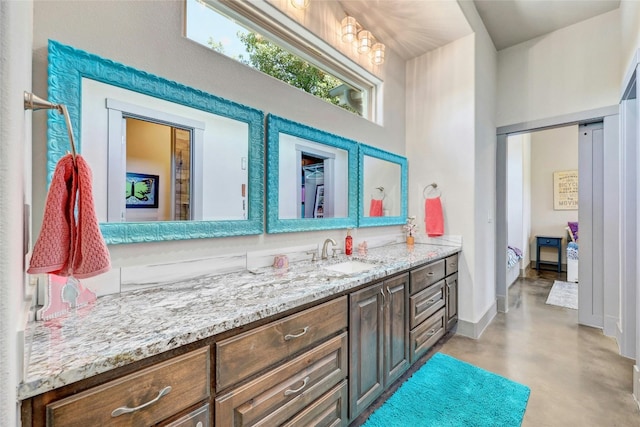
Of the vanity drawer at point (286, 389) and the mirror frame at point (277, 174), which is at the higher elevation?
the mirror frame at point (277, 174)

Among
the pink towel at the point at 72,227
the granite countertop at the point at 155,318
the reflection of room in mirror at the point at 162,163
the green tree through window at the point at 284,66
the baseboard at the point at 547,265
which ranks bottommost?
the baseboard at the point at 547,265

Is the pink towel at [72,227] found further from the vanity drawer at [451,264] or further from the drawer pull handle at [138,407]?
the vanity drawer at [451,264]

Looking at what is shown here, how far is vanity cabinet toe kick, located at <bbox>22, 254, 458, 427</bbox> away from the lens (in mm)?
712

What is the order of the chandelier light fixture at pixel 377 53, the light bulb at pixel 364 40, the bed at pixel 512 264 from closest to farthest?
the light bulb at pixel 364 40, the chandelier light fixture at pixel 377 53, the bed at pixel 512 264

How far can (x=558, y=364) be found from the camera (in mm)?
2201

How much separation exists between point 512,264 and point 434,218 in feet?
6.93

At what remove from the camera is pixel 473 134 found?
2.66 meters

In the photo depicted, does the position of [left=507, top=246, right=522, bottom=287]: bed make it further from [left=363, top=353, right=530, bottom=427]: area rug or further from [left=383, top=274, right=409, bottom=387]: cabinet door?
[left=383, top=274, right=409, bottom=387]: cabinet door

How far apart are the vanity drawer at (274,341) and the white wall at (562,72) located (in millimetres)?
3314

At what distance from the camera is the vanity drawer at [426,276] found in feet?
6.63

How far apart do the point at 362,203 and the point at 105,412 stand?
7.03 ft

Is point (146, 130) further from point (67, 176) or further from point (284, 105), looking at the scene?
point (284, 105)

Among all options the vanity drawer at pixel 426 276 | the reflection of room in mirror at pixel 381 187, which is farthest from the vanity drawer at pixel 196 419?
the reflection of room in mirror at pixel 381 187

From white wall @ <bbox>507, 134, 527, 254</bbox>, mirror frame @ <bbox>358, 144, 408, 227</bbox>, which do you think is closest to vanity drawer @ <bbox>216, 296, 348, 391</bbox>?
mirror frame @ <bbox>358, 144, 408, 227</bbox>
